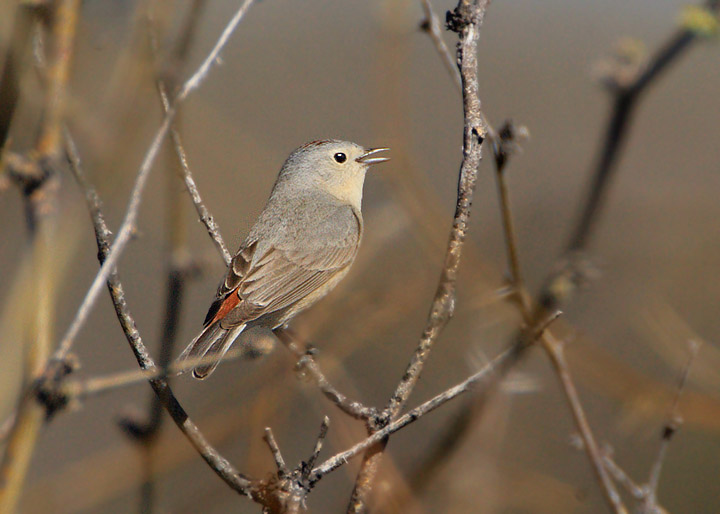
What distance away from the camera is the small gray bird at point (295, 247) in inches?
157

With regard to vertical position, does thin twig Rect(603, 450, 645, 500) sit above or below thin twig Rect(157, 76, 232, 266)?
below

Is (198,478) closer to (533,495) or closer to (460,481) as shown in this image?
(460,481)

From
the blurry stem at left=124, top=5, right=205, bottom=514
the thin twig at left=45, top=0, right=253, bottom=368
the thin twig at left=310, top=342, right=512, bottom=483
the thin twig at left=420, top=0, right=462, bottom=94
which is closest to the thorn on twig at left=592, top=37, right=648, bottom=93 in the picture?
the thin twig at left=420, top=0, right=462, bottom=94

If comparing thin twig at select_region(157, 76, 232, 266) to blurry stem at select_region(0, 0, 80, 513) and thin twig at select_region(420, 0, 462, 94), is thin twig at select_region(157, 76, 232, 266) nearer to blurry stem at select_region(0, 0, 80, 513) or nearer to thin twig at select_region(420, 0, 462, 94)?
blurry stem at select_region(0, 0, 80, 513)

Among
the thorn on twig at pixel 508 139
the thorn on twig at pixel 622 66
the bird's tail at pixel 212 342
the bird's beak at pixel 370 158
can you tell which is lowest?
the bird's tail at pixel 212 342

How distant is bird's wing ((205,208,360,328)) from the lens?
404 centimetres

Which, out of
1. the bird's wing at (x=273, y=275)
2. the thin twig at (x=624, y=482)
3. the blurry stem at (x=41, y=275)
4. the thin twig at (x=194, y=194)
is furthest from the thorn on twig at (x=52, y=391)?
the bird's wing at (x=273, y=275)

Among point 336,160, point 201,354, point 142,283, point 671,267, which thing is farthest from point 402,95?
point 142,283

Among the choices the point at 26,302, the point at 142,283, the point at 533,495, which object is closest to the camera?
the point at 26,302

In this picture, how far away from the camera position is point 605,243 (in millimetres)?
8195

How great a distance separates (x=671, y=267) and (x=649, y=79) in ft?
14.4

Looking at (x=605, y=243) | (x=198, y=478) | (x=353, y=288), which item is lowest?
(x=605, y=243)

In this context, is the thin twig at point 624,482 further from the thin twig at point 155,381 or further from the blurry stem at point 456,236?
the thin twig at point 155,381

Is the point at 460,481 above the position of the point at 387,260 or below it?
below
